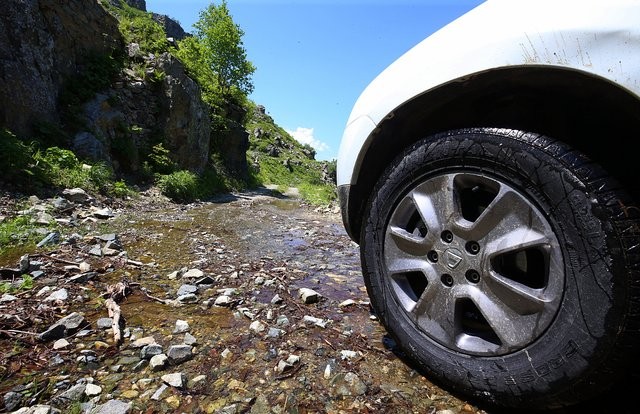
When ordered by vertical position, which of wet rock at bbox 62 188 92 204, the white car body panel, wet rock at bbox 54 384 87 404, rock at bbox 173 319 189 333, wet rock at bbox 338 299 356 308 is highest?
Answer: the white car body panel

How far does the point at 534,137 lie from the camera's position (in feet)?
4.63

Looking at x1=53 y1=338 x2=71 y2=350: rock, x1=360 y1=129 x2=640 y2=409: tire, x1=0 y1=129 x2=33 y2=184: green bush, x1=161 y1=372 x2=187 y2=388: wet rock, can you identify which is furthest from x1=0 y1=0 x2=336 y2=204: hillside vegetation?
x1=360 y1=129 x2=640 y2=409: tire

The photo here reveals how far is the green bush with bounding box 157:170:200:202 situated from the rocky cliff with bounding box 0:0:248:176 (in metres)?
1.05

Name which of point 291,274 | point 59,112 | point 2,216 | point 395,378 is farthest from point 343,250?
point 59,112

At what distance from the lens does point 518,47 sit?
133 cm

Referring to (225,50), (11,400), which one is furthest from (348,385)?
(225,50)

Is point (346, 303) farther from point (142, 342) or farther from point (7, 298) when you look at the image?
point (7, 298)

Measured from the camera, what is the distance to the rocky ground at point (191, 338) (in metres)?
1.52

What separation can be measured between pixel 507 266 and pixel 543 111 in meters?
0.75

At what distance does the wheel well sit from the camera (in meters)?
1.28

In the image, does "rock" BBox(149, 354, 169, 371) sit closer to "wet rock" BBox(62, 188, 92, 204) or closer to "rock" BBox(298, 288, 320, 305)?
"rock" BBox(298, 288, 320, 305)

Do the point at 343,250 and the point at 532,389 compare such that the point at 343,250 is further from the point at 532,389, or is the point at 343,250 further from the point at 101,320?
the point at 532,389

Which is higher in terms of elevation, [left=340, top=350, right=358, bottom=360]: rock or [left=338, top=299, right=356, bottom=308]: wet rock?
[left=338, top=299, right=356, bottom=308]: wet rock

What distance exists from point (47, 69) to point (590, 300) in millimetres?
12557
